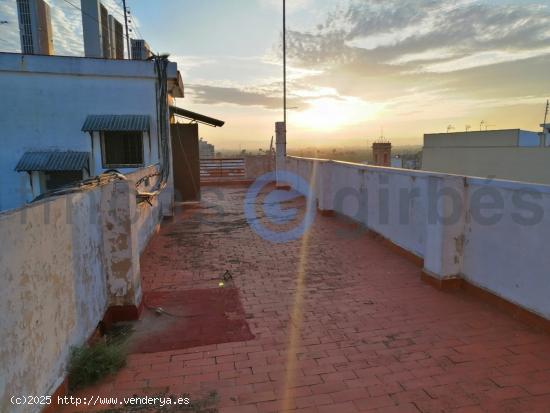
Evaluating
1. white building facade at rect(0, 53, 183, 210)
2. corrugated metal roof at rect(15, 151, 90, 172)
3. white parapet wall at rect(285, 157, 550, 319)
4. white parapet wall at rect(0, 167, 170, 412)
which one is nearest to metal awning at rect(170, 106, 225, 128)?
white building facade at rect(0, 53, 183, 210)

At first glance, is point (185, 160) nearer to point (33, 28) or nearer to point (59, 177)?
point (59, 177)

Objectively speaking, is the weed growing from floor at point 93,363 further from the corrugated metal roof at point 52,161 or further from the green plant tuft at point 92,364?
the corrugated metal roof at point 52,161

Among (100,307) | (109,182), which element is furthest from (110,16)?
(100,307)

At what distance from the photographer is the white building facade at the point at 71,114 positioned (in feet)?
34.7

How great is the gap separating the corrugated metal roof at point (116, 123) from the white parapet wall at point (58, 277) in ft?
22.8

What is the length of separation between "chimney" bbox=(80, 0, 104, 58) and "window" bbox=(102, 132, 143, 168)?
11.9ft

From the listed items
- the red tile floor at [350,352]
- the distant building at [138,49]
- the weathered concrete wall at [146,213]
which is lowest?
the red tile floor at [350,352]

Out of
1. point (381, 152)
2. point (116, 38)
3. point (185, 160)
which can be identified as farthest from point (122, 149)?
point (381, 152)

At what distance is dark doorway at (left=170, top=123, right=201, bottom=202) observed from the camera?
1230 centimetres

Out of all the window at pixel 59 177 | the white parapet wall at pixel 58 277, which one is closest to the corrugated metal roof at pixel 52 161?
the window at pixel 59 177

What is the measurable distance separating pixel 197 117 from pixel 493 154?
20351mm

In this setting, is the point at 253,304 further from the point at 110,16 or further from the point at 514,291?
the point at 110,16

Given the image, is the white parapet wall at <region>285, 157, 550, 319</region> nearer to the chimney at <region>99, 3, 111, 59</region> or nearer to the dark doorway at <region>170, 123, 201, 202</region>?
the dark doorway at <region>170, 123, 201, 202</region>

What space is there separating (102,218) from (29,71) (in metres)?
8.98
